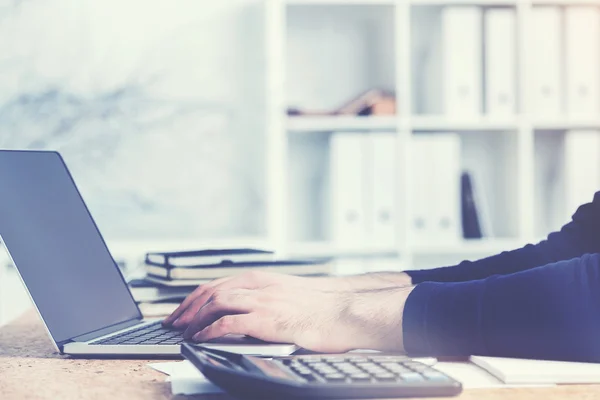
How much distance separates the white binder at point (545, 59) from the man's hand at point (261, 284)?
1590 millimetres

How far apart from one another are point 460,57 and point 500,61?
0.13 meters

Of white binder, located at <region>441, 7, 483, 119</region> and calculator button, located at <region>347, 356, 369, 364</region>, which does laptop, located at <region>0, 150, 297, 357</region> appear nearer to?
calculator button, located at <region>347, 356, 369, 364</region>

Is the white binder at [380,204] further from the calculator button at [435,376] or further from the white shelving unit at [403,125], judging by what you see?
the calculator button at [435,376]

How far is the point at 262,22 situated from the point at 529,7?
0.86 m

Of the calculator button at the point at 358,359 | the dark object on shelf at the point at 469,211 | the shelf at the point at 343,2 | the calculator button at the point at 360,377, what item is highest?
the shelf at the point at 343,2

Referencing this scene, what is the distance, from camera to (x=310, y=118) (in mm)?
2502

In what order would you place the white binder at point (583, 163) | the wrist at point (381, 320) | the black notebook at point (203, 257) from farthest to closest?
the white binder at point (583, 163), the black notebook at point (203, 257), the wrist at point (381, 320)

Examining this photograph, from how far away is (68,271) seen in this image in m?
0.94

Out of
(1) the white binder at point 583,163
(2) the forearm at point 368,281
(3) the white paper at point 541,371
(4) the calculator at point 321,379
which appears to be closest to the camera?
(4) the calculator at point 321,379

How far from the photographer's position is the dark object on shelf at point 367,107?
2.54 metres

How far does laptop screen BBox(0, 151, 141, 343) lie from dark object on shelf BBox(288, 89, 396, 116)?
4.98ft

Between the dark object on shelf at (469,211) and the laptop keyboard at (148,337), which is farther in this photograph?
the dark object on shelf at (469,211)

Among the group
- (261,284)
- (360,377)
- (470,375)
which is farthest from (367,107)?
(360,377)

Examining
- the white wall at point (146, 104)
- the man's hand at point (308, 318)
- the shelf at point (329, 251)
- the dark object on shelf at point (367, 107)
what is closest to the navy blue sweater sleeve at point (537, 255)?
the man's hand at point (308, 318)
